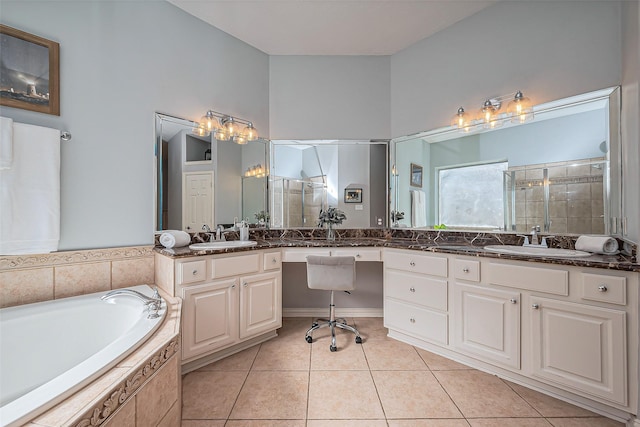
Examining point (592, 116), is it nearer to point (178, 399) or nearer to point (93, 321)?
point (178, 399)

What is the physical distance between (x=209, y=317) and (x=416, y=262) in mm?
1649

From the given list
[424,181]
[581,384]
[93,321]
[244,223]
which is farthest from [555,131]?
[93,321]

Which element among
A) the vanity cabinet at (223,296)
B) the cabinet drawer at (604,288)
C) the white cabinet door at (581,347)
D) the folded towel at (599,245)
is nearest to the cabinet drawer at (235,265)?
the vanity cabinet at (223,296)

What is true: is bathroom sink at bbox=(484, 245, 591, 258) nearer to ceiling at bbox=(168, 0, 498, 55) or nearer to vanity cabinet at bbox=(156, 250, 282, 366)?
vanity cabinet at bbox=(156, 250, 282, 366)

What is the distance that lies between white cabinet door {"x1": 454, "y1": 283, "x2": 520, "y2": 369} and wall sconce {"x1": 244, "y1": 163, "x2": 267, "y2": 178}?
2.10 m

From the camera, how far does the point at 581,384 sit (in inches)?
59.0

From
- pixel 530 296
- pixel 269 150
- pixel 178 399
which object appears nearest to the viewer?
pixel 178 399

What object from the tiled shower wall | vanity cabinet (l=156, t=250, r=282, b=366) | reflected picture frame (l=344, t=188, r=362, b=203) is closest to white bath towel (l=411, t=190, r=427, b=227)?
reflected picture frame (l=344, t=188, r=362, b=203)

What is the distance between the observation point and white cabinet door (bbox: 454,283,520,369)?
1.73 meters

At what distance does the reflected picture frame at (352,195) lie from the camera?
2984 mm

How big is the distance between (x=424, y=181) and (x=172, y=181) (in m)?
2.37

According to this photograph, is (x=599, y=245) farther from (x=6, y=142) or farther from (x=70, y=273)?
(x=6, y=142)

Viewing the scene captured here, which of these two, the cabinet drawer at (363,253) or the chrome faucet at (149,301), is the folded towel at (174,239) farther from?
the cabinet drawer at (363,253)

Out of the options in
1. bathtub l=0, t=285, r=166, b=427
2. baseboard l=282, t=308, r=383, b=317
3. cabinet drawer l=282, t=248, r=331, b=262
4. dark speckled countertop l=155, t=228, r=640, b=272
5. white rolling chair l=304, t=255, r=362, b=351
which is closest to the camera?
bathtub l=0, t=285, r=166, b=427
